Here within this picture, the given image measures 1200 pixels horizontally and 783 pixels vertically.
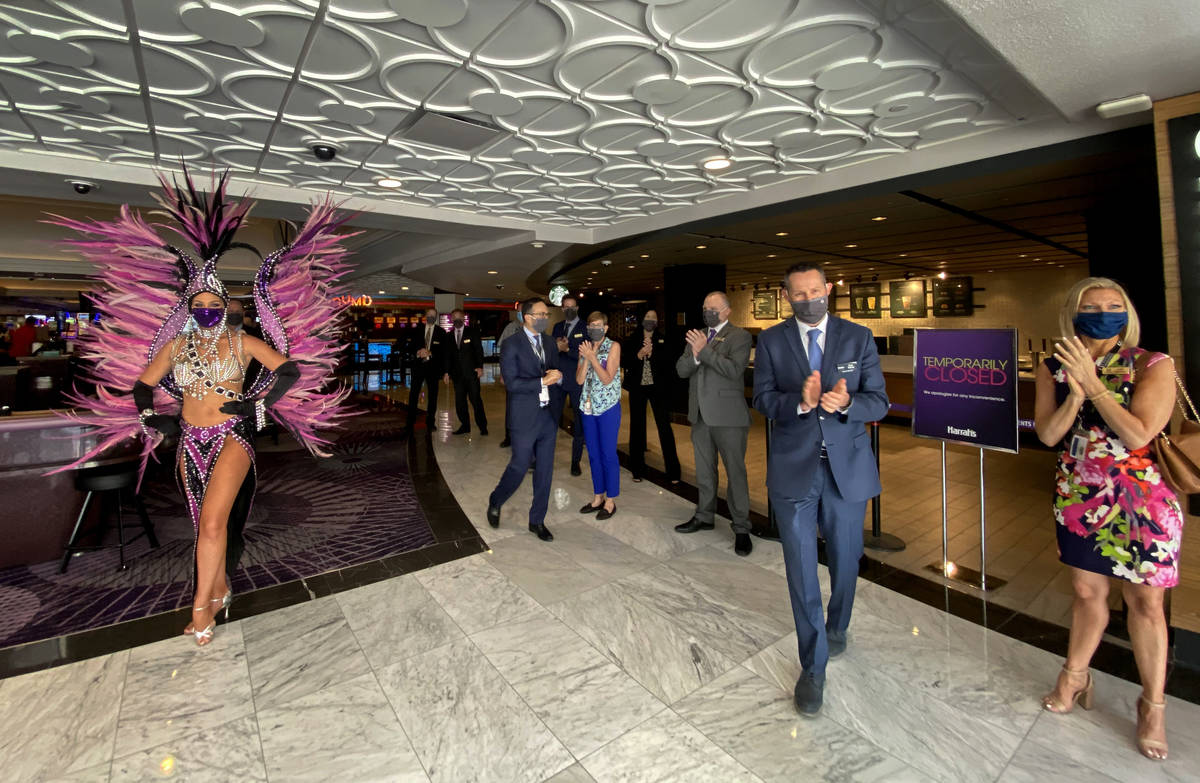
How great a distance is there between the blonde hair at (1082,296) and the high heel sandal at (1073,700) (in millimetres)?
1327

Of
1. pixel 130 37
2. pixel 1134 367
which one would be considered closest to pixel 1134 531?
pixel 1134 367

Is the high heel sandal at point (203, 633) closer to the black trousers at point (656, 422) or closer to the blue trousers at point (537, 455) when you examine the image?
the blue trousers at point (537, 455)

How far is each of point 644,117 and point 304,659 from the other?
13.5 feet

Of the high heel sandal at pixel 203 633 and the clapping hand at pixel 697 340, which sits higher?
the clapping hand at pixel 697 340

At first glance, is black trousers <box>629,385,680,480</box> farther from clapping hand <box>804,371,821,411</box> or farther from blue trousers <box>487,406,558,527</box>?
clapping hand <box>804,371,821,411</box>

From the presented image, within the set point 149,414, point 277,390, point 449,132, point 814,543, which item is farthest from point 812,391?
point 449,132

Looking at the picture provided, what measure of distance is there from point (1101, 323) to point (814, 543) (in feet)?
4.40

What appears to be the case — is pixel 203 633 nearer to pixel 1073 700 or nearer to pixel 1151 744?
pixel 1073 700

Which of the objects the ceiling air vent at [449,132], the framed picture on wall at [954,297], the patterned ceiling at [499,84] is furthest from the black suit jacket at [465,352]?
the framed picture on wall at [954,297]

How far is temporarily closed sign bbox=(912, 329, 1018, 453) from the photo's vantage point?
10.5ft

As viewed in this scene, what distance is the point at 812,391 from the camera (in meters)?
2.10

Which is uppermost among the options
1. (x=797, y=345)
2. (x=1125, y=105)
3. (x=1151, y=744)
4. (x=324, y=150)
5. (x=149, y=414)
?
(x=324, y=150)

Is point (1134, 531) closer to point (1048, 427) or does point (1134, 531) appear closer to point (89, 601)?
point (1048, 427)

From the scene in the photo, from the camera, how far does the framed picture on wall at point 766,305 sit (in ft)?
55.4
